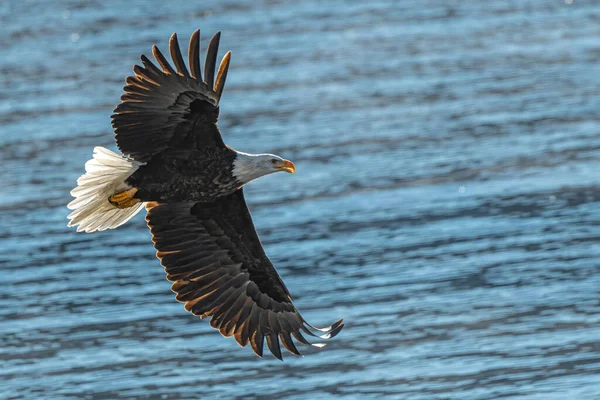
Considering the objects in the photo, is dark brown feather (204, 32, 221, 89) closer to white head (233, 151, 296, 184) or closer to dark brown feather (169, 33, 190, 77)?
dark brown feather (169, 33, 190, 77)

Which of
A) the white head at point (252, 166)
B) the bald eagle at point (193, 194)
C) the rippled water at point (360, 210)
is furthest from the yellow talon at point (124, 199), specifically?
the rippled water at point (360, 210)

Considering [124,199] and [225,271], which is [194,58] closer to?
[124,199]

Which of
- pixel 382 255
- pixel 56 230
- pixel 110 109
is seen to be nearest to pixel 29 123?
pixel 110 109

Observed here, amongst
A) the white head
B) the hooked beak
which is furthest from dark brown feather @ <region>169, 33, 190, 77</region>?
the hooked beak

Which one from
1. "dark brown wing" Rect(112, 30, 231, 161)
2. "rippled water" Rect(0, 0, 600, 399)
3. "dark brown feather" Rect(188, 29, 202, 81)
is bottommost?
"rippled water" Rect(0, 0, 600, 399)

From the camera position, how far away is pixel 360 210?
1075cm

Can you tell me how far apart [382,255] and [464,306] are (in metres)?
1.02

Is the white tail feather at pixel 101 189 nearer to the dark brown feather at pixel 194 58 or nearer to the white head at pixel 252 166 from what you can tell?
the white head at pixel 252 166

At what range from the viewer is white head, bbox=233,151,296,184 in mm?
7031

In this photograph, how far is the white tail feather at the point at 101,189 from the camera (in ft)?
23.4

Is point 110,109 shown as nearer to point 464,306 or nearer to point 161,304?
point 161,304

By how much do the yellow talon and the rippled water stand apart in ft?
4.18

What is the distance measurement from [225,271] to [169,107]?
1.11 m

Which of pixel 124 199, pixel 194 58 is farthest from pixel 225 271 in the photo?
pixel 194 58
